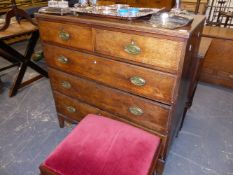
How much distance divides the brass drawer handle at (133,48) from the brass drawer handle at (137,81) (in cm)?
15

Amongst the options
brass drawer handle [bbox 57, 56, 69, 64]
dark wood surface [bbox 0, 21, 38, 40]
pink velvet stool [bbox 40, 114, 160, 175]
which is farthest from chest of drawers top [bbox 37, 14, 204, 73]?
dark wood surface [bbox 0, 21, 38, 40]

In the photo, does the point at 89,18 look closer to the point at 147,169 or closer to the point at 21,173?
the point at 147,169

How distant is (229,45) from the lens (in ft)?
7.13

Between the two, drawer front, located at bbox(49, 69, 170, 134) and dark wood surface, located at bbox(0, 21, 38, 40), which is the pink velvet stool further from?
dark wood surface, located at bbox(0, 21, 38, 40)

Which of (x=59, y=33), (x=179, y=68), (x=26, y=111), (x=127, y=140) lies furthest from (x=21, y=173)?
(x=179, y=68)

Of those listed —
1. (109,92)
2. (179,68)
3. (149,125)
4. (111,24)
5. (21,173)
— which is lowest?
(21,173)

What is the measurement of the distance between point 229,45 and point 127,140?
181cm

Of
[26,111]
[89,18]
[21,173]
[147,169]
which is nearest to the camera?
[147,169]

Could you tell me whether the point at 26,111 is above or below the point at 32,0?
below

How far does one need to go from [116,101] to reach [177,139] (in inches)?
31.5

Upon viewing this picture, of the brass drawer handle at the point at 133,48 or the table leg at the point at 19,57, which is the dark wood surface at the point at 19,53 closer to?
the table leg at the point at 19,57

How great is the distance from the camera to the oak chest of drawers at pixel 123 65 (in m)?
0.96

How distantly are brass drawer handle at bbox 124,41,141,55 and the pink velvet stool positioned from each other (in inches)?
16.3

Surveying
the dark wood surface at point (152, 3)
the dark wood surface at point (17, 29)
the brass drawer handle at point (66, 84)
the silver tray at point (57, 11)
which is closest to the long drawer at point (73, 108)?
the brass drawer handle at point (66, 84)
